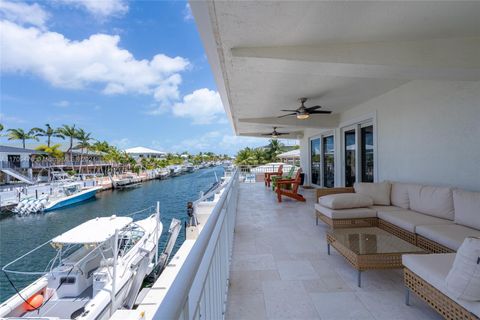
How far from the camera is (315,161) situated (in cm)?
976

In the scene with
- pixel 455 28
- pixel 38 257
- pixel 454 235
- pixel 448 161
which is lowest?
pixel 38 257

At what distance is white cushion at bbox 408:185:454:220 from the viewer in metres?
3.05

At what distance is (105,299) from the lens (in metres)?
4.62

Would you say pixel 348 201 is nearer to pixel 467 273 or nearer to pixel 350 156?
pixel 467 273

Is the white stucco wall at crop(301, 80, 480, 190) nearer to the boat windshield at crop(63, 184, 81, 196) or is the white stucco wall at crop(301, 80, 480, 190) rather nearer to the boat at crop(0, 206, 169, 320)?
the boat at crop(0, 206, 169, 320)

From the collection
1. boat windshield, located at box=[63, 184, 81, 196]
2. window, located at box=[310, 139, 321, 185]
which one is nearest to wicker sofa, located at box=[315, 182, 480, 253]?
window, located at box=[310, 139, 321, 185]

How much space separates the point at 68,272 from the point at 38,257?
19.5 ft

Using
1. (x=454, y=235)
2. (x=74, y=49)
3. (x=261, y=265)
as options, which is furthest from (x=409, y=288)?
(x=74, y=49)

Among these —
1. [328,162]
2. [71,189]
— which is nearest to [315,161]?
[328,162]

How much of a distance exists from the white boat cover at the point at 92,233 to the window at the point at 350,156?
5997 mm

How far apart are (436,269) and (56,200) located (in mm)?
22015

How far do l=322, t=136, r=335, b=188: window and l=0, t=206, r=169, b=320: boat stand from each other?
20.1 feet

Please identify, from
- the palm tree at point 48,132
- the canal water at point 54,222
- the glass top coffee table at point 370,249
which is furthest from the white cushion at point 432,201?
the palm tree at point 48,132

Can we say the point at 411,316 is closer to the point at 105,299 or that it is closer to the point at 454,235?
the point at 454,235
